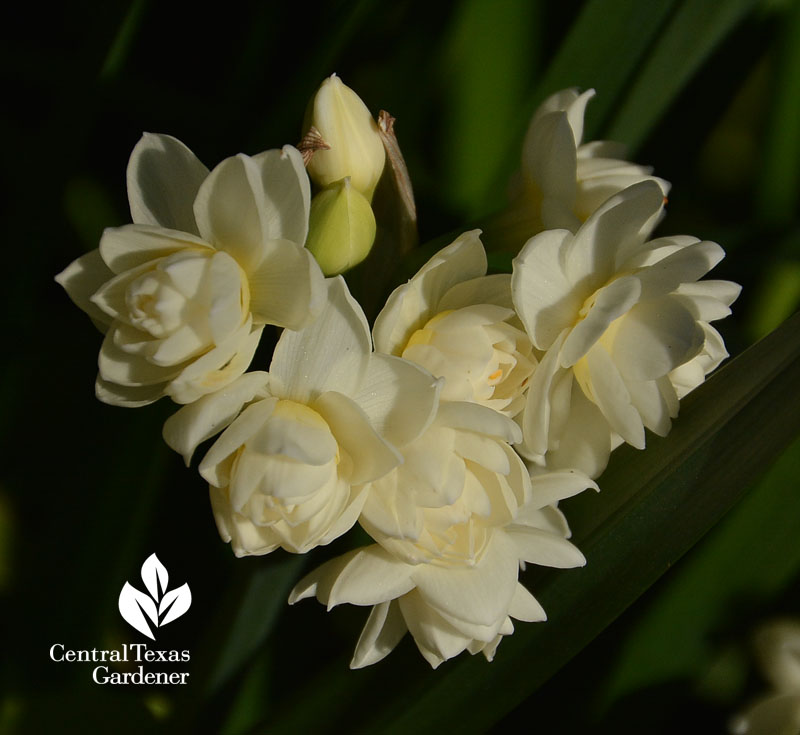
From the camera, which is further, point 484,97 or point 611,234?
point 484,97

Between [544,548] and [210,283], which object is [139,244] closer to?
[210,283]

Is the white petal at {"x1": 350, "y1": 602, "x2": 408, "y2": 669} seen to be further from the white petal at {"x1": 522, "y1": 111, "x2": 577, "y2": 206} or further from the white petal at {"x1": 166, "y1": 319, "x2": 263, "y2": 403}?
the white petal at {"x1": 522, "y1": 111, "x2": 577, "y2": 206}

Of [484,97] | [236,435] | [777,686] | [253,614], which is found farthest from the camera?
[484,97]

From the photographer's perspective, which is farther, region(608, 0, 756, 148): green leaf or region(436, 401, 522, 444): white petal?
region(608, 0, 756, 148): green leaf

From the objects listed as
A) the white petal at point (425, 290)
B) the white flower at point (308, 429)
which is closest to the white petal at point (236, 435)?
the white flower at point (308, 429)

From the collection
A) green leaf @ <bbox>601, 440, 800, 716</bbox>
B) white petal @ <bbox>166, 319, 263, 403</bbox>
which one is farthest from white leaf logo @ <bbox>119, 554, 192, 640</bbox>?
green leaf @ <bbox>601, 440, 800, 716</bbox>

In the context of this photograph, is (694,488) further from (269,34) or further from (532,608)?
(269,34)

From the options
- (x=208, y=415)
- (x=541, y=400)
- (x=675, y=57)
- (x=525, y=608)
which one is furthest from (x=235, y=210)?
(x=675, y=57)
